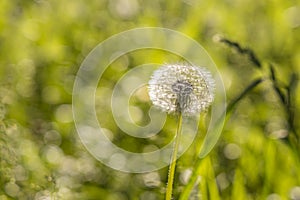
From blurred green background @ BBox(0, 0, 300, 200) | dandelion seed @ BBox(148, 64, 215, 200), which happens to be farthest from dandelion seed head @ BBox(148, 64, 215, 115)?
blurred green background @ BBox(0, 0, 300, 200)

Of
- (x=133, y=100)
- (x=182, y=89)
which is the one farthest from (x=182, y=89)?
(x=133, y=100)

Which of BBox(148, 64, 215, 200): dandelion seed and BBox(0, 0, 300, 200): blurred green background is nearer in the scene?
BBox(148, 64, 215, 200): dandelion seed

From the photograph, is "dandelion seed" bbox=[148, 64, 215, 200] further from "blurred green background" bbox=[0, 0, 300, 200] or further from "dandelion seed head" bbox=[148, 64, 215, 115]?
"blurred green background" bbox=[0, 0, 300, 200]

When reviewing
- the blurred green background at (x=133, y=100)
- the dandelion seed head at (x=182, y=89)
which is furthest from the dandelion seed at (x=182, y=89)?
the blurred green background at (x=133, y=100)

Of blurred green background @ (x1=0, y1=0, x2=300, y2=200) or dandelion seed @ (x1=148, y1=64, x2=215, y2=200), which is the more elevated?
blurred green background @ (x1=0, y1=0, x2=300, y2=200)

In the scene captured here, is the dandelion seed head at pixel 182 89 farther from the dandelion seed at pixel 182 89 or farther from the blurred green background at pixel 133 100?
the blurred green background at pixel 133 100

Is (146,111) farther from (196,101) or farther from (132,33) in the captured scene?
→ (196,101)

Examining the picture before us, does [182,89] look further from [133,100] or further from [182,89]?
[133,100]
